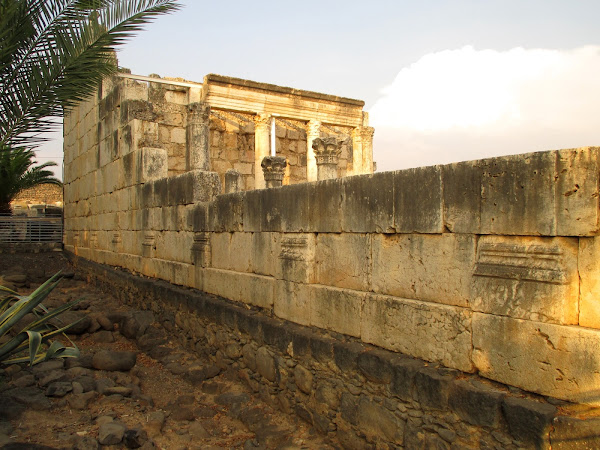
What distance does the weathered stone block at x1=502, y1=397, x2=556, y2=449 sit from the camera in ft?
9.73

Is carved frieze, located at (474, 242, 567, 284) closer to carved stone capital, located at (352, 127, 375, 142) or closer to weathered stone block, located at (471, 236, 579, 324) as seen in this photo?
weathered stone block, located at (471, 236, 579, 324)

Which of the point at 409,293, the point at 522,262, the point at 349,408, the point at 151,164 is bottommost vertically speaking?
the point at 349,408

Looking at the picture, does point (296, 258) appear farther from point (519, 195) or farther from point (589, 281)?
point (589, 281)

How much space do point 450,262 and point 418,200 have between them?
523 mm

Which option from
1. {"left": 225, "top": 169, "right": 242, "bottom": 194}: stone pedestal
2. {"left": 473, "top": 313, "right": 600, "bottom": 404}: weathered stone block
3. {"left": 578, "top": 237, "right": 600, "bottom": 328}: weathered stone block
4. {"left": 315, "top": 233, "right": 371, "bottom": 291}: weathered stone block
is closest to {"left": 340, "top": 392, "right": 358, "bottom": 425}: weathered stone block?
{"left": 315, "top": 233, "right": 371, "bottom": 291}: weathered stone block

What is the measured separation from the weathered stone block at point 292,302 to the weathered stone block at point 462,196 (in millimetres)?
1921

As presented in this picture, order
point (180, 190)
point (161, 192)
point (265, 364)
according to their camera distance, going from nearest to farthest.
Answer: point (265, 364)
point (180, 190)
point (161, 192)

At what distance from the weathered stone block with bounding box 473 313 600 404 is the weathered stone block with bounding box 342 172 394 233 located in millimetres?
1136

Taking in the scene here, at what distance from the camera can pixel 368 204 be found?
451 cm

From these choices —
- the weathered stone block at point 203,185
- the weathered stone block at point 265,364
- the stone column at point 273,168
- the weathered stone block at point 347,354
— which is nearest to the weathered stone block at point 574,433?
the weathered stone block at point 347,354

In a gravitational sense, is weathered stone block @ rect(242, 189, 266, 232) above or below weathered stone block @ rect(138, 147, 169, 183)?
below

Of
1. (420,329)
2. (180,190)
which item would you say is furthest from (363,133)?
(420,329)

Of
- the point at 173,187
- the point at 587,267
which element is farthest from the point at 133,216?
the point at 587,267

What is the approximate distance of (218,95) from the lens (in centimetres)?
1264
